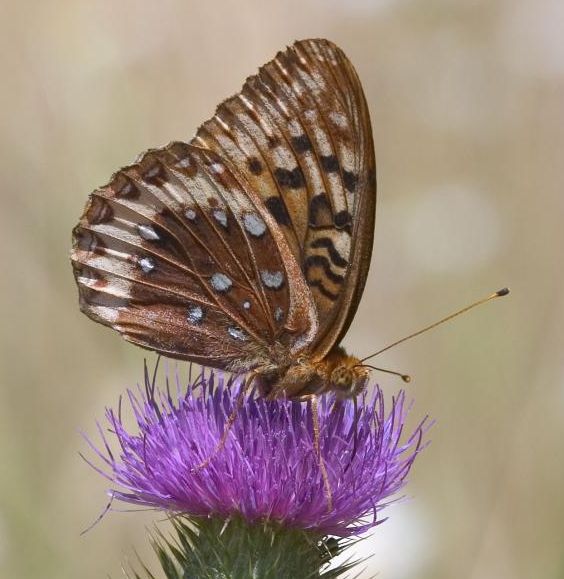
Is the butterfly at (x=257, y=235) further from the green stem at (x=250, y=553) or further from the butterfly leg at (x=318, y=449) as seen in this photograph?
the green stem at (x=250, y=553)

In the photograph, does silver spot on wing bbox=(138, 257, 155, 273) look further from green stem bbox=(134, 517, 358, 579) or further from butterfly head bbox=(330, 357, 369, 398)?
green stem bbox=(134, 517, 358, 579)

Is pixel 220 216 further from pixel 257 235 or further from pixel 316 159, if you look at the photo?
pixel 316 159

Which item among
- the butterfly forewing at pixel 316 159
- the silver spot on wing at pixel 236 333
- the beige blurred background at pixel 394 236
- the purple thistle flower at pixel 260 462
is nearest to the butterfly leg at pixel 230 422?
the purple thistle flower at pixel 260 462

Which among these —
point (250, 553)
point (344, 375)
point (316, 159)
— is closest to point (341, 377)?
point (344, 375)

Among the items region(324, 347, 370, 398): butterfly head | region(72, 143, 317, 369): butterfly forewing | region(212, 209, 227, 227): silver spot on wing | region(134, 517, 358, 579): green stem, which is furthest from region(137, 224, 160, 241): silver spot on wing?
region(134, 517, 358, 579): green stem

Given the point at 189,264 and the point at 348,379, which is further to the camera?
the point at 189,264
